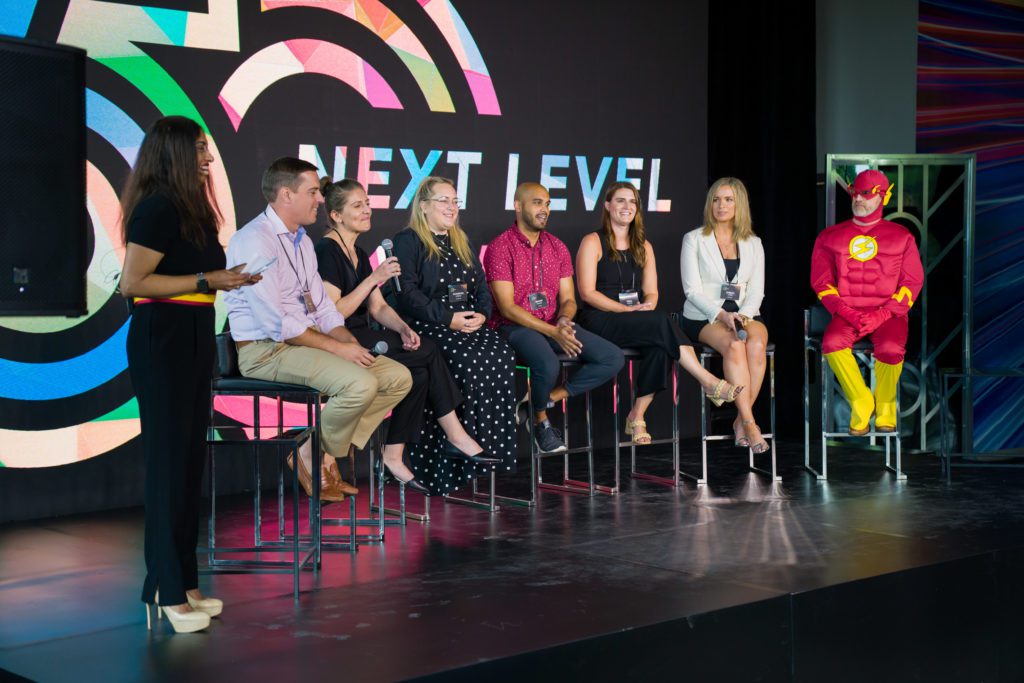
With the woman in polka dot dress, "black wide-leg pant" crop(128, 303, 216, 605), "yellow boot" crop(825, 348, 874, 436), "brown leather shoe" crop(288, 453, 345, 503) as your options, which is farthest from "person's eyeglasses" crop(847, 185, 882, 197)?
"black wide-leg pant" crop(128, 303, 216, 605)

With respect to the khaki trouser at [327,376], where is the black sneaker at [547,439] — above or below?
below

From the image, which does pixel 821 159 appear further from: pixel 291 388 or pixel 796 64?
pixel 291 388

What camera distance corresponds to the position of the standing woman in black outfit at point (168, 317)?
307 cm

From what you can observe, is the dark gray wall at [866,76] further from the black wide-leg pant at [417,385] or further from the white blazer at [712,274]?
the black wide-leg pant at [417,385]

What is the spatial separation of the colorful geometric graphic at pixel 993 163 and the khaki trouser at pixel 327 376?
3.90 metres

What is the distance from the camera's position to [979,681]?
3.86 m

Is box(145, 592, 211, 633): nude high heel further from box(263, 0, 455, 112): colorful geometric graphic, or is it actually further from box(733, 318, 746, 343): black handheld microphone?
box(263, 0, 455, 112): colorful geometric graphic

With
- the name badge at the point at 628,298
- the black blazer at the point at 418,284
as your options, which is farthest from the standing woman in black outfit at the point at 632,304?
the black blazer at the point at 418,284

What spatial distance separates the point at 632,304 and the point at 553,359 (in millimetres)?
677

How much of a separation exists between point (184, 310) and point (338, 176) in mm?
2580

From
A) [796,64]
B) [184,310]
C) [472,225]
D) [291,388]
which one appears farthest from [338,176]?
[796,64]

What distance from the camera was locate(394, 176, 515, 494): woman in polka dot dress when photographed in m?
4.81

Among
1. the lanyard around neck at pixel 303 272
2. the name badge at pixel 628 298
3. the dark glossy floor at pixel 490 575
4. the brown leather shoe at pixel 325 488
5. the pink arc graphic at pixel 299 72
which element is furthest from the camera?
the name badge at pixel 628 298

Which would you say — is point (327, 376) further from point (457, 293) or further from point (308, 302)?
point (457, 293)
